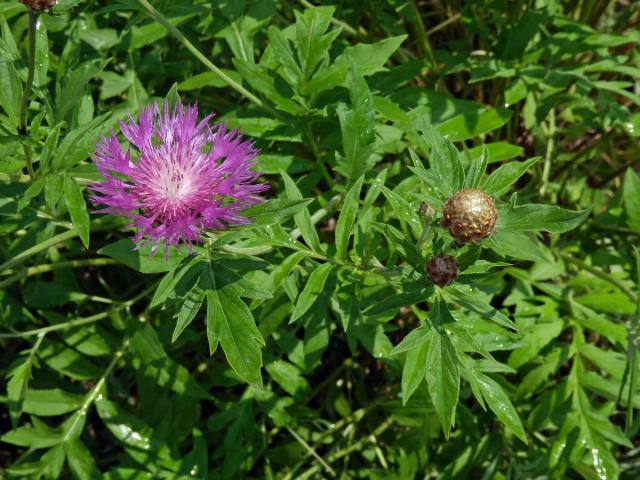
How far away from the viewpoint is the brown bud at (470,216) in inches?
67.4

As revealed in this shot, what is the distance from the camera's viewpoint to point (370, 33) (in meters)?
3.31

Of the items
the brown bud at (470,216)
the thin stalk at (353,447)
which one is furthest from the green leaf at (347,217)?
the thin stalk at (353,447)

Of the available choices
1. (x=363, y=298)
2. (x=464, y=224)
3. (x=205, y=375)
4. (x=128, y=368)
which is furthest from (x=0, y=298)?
(x=464, y=224)

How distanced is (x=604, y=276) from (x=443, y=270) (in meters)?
1.46

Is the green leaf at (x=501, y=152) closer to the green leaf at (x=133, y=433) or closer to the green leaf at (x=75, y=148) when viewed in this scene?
the green leaf at (x=75, y=148)

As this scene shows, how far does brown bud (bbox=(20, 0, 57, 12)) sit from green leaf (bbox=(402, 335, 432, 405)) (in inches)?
52.8

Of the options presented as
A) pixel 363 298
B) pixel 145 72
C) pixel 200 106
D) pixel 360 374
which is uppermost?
pixel 145 72

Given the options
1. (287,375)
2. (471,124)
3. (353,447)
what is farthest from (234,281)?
(353,447)

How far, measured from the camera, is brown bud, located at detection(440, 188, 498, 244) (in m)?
1.71

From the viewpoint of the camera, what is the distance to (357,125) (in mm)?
2344

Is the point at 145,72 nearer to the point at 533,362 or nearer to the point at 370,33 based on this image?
the point at 370,33

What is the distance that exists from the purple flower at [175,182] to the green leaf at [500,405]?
92 centimetres

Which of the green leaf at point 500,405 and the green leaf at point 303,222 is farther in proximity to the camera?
the green leaf at point 303,222

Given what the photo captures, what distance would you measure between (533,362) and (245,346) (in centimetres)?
161
